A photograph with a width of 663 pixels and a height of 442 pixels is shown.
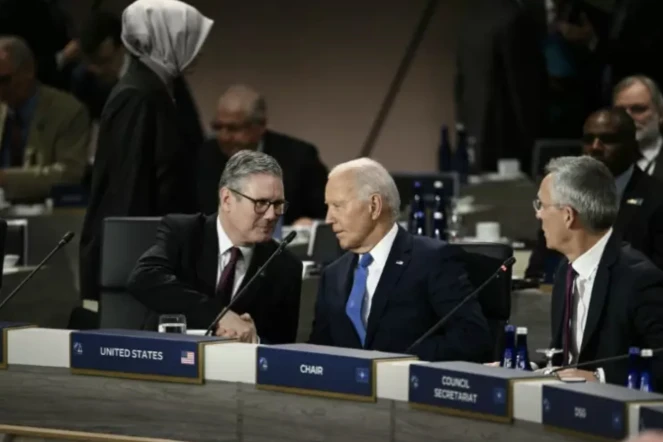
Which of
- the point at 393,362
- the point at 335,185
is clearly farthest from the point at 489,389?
the point at 335,185

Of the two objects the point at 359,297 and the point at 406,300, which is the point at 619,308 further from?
the point at 359,297

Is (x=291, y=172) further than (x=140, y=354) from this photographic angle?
Yes

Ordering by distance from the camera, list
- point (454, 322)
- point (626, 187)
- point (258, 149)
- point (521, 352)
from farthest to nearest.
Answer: point (258, 149) → point (626, 187) → point (454, 322) → point (521, 352)

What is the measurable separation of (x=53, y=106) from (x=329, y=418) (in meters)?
4.85

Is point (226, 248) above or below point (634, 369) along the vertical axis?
above

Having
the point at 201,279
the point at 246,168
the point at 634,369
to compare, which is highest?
the point at 246,168

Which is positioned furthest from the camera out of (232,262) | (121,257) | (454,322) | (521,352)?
(121,257)

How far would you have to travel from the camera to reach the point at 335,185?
14.6ft

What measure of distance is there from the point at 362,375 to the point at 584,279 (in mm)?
1031

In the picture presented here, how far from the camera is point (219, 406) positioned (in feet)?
11.6

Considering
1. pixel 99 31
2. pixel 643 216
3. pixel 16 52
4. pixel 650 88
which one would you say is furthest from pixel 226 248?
pixel 99 31

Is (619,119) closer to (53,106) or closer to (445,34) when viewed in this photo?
(53,106)

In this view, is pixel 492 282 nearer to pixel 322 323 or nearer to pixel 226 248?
pixel 322 323

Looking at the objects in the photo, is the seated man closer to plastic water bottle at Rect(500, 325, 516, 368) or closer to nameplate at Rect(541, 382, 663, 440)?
plastic water bottle at Rect(500, 325, 516, 368)
